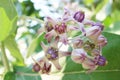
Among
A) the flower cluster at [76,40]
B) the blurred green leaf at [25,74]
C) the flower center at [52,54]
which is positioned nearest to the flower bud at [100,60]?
the flower cluster at [76,40]

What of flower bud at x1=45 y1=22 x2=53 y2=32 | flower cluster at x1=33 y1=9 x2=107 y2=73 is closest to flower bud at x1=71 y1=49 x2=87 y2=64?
flower cluster at x1=33 y1=9 x2=107 y2=73

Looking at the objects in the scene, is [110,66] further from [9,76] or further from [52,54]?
[9,76]

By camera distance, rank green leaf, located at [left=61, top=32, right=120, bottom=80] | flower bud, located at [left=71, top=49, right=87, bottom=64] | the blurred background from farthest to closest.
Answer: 1. the blurred background
2. green leaf, located at [left=61, top=32, right=120, bottom=80]
3. flower bud, located at [left=71, top=49, right=87, bottom=64]

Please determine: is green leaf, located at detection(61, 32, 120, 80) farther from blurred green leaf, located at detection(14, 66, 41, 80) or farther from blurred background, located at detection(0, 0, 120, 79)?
blurred background, located at detection(0, 0, 120, 79)

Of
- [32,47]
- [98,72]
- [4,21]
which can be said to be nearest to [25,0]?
[32,47]

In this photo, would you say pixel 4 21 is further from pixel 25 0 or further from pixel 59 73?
pixel 25 0

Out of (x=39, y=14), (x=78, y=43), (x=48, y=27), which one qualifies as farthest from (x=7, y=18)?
(x=39, y=14)

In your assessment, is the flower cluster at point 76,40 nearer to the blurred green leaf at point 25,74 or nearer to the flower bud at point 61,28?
the flower bud at point 61,28
